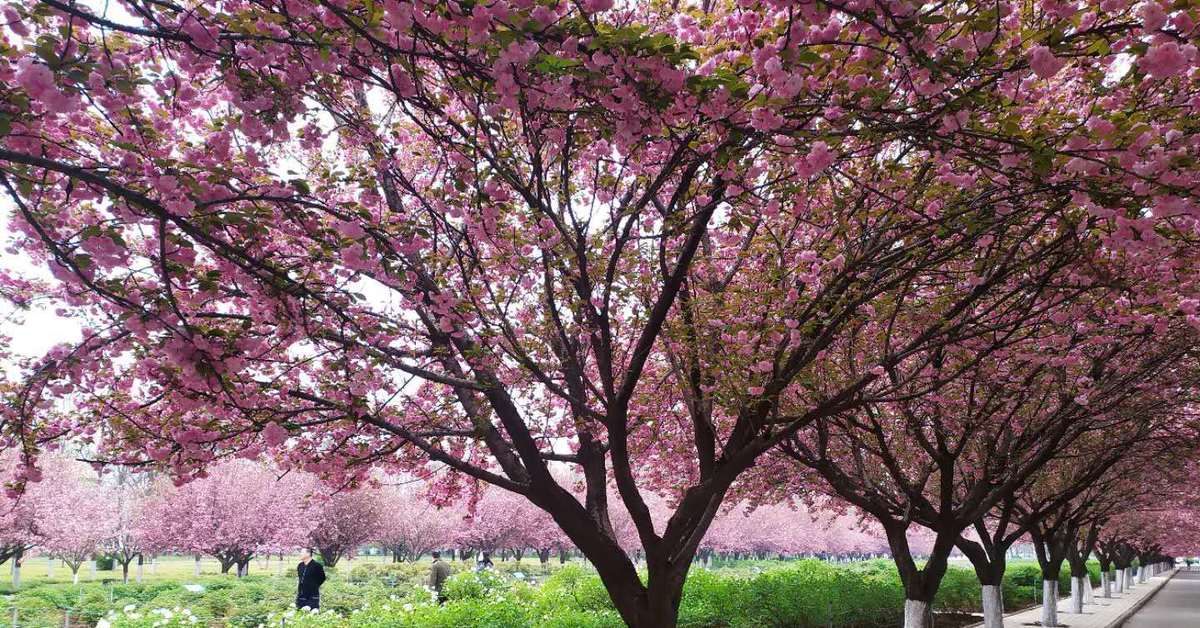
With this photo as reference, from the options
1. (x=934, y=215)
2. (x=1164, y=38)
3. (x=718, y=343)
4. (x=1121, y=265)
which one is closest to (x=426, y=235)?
(x=718, y=343)

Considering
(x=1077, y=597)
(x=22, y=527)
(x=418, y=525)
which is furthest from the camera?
(x=418, y=525)

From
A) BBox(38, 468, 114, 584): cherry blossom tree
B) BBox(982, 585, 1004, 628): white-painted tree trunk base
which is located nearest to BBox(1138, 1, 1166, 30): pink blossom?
BBox(982, 585, 1004, 628): white-painted tree trunk base

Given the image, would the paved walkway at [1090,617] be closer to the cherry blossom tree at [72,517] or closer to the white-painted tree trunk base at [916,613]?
the white-painted tree trunk base at [916,613]

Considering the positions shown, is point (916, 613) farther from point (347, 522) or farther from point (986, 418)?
point (347, 522)

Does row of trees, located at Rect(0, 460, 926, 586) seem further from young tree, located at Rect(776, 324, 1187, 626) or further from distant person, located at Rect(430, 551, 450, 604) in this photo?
young tree, located at Rect(776, 324, 1187, 626)

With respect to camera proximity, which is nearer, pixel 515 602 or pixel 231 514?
pixel 515 602

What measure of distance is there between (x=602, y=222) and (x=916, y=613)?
767cm

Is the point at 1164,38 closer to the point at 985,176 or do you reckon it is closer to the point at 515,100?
the point at 985,176

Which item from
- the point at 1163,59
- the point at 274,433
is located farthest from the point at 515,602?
the point at 1163,59

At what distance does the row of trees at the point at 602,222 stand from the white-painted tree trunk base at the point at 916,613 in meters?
2.06

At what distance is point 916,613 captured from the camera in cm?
1088

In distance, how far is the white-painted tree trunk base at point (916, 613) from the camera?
10875mm

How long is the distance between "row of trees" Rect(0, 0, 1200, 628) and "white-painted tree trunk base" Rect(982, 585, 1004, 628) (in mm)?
4085

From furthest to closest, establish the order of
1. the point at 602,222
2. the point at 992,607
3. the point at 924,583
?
the point at 992,607 < the point at 924,583 < the point at 602,222
